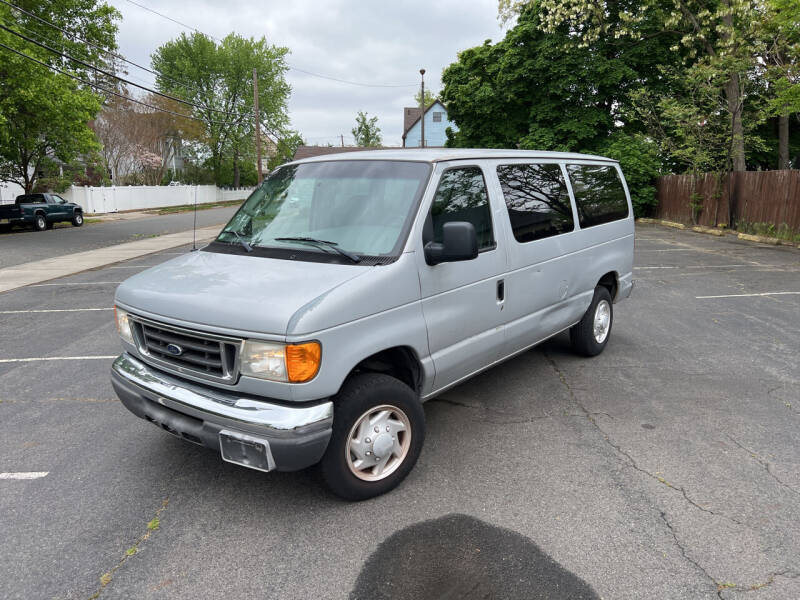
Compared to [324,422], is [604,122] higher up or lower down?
higher up

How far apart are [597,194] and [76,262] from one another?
1320 centimetres

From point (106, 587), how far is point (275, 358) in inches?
51.2

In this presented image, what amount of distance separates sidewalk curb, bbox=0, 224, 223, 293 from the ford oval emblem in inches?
364

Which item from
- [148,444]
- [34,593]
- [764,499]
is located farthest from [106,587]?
[764,499]

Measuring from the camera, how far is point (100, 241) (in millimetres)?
19812

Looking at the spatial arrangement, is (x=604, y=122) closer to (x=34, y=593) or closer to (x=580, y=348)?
(x=580, y=348)

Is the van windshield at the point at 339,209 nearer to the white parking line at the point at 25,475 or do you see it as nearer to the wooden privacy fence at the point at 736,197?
the white parking line at the point at 25,475

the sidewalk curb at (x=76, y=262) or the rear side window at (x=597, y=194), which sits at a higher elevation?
the rear side window at (x=597, y=194)

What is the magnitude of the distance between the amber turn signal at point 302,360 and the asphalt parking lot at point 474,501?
0.90m

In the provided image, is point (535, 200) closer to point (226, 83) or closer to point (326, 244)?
point (326, 244)

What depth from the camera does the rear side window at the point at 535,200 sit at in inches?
169

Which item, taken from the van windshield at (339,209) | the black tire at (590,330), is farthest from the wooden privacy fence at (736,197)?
the van windshield at (339,209)

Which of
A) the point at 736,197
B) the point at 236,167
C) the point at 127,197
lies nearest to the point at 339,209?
the point at 736,197

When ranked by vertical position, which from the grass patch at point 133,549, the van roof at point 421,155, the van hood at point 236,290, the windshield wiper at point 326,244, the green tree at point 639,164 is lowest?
the grass patch at point 133,549
